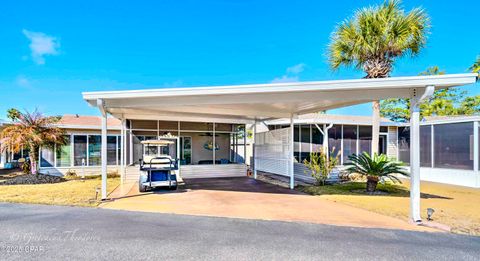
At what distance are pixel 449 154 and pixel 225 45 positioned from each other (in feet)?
51.9

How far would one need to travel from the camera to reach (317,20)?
636 inches

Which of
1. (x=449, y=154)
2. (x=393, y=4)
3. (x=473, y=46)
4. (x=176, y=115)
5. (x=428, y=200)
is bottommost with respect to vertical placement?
(x=428, y=200)

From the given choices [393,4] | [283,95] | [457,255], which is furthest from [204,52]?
[457,255]

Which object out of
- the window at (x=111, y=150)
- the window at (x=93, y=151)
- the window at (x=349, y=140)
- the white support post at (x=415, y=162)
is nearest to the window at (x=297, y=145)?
the window at (x=349, y=140)

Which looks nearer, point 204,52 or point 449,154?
point 449,154

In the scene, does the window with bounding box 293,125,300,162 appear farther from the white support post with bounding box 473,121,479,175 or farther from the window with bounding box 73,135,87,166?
the window with bounding box 73,135,87,166

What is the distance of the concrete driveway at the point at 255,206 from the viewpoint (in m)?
5.72

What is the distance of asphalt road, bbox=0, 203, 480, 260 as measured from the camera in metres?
3.75

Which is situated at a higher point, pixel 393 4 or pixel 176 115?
pixel 393 4

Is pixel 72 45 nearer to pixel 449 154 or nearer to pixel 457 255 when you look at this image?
pixel 457 255

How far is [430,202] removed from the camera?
24.3 feet

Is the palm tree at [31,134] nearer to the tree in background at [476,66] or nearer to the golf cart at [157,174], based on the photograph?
the golf cart at [157,174]

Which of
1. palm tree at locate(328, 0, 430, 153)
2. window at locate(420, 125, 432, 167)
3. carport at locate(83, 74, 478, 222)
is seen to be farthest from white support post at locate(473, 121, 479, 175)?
carport at locate(83, 74, 478, 222)

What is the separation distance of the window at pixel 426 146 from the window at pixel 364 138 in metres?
2.58
